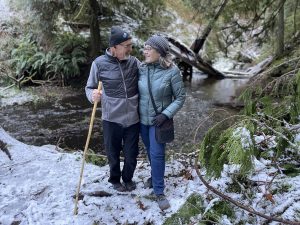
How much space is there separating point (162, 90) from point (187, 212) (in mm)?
1165

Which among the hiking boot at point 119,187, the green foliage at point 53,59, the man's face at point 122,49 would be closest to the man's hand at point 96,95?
the man's face at point 122,49

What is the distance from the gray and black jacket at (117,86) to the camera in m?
3.80

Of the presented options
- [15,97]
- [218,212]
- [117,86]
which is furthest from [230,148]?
[15,97]

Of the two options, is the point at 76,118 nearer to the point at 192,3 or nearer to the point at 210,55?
the point at 192,3

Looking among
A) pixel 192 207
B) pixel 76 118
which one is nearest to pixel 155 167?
pixel 192 207

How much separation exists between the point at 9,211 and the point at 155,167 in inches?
60.1

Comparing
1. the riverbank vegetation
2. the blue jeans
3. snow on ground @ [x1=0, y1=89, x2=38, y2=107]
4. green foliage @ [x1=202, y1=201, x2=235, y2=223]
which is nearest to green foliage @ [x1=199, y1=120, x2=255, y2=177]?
the riverbank vegetation

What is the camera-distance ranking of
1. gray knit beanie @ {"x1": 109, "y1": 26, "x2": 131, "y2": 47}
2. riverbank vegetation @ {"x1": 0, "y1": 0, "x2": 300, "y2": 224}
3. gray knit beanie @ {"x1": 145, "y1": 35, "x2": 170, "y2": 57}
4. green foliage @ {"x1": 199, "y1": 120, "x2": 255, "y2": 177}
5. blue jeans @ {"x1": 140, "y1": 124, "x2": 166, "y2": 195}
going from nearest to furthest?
green foliage @ {"x1": 199, "y1": 120, "x2": 255, "y2": 177}
riverbank vegetation @ {"x1": 0, "y1": 0, "x2": 300, "y2": 224}
gray knit beanie @ {"x1": 145, "y1": 35, "x2": 170, "y2": 57}
gray knit beanie @ {"x1": 109, "y1": 26, "x2": 131, "y2": 47}
blue jeans @ {"x1": 140, "y1": 124, "x2": 166, "y2": 195}

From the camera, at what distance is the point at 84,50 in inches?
582

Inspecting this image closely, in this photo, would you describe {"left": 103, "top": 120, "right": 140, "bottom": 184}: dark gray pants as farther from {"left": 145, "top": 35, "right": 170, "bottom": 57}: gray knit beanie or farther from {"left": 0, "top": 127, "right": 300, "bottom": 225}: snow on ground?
{"left": 145, "top": 35, "right": 170, "bottom": 57}: gray knit beanie

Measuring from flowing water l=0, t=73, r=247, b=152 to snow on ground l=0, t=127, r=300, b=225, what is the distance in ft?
8.41

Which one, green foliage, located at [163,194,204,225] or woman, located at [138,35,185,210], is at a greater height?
woman, located at [138,35,185,210]

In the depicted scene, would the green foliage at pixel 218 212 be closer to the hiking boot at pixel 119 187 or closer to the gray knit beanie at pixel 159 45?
the hiking boot at pixel 119 187

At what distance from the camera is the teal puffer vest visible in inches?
143
